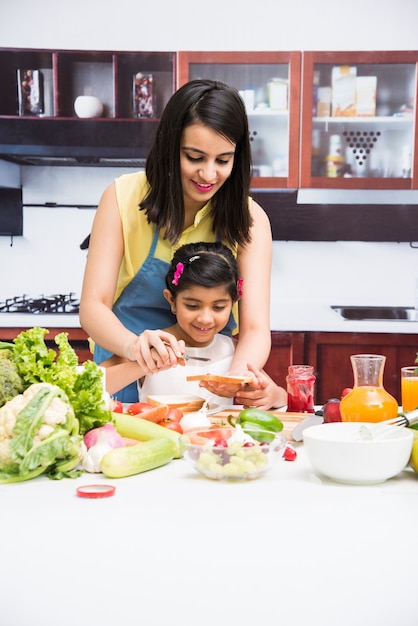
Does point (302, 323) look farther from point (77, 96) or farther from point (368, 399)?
point (368, 399)

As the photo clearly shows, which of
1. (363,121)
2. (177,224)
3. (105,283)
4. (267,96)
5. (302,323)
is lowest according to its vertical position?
(302,323)

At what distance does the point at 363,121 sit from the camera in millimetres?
4066

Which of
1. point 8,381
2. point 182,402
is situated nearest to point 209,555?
point 8,381

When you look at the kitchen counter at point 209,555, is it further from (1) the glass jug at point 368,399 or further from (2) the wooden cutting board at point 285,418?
(2) the wooden cutting board at point 285,418

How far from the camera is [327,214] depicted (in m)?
4.29

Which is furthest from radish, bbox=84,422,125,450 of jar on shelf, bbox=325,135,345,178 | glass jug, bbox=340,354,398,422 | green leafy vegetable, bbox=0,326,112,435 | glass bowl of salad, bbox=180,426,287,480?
jar on shelf, bbox=325,135,345,178

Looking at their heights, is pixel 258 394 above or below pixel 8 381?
below

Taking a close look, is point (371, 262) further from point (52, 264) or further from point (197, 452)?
point (197, 452)

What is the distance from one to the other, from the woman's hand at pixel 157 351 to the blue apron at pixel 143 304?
0.51 meters

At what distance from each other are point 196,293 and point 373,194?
201 centimetres

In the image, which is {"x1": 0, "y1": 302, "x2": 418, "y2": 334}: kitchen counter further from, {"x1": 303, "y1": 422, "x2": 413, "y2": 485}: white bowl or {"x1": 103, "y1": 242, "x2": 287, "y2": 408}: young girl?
{"x1": 303, "y1": 422, "x2": 413, "y2": 485}: white bowl

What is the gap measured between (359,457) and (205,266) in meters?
1.19

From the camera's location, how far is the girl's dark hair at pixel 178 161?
2.10 meters

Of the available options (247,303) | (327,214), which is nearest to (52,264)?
(327,214)
